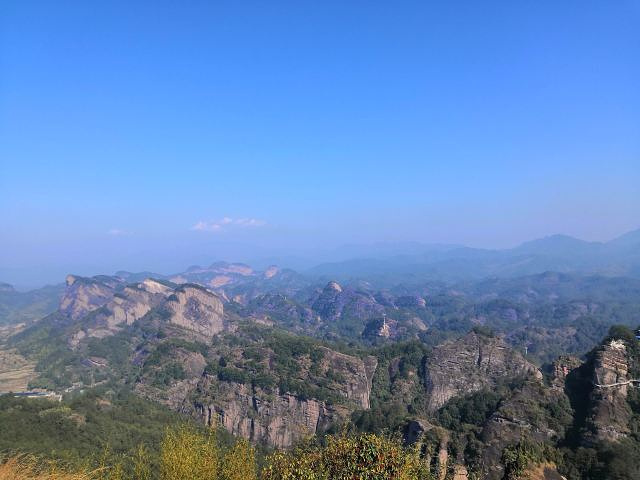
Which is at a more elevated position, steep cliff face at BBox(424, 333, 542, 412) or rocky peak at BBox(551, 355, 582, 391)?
rocky peak at BBox(551, 355, 582, 391)

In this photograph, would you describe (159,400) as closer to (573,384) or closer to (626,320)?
(573,384)

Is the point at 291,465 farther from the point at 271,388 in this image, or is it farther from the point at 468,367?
the point at 468,367

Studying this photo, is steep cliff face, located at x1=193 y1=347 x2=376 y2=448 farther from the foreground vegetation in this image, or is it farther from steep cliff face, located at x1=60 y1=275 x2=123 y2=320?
steep cliff face, located at x1=60 y1=275 x2=123 y2=320

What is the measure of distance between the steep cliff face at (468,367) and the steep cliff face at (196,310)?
82807 millimetres

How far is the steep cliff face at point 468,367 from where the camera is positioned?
8469cm

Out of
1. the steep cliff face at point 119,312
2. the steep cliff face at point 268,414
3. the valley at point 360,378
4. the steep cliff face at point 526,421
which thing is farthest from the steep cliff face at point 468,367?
the steep cliff face at point 119,312

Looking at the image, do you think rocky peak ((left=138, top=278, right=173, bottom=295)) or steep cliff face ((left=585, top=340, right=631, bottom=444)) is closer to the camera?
steep cliff face ((left=585, top=340, right=631, bottom=444))

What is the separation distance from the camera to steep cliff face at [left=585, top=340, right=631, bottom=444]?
45.2m

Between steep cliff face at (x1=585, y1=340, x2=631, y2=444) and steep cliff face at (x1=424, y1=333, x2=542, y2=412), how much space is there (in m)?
29.3

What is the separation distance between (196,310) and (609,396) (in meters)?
130

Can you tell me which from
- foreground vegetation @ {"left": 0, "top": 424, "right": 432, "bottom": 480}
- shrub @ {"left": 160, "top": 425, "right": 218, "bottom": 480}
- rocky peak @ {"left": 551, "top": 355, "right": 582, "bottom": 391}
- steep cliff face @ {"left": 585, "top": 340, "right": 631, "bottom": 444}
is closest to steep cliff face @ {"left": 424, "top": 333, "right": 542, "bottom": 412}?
rocky peak @ {"left": 551, "top": 355, "right": 582, "bottom": 391}

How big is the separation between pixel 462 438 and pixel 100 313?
472ft

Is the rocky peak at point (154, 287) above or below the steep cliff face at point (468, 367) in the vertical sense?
above

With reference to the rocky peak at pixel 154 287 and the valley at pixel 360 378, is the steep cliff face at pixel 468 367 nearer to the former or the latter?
the valley at pixel 360 378
